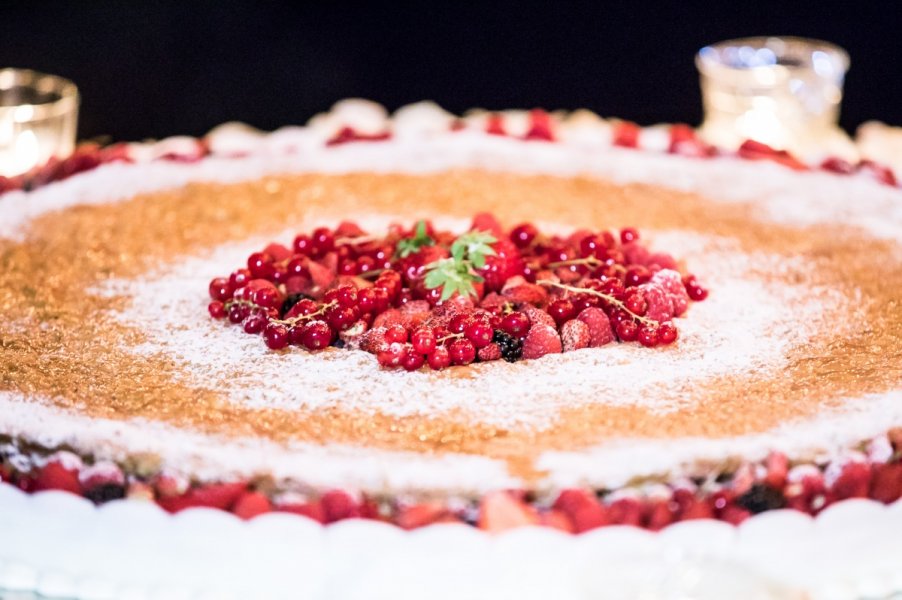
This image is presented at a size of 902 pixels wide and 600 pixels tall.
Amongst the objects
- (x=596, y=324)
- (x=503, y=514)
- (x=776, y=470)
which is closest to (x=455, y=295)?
(x=596, y=324)

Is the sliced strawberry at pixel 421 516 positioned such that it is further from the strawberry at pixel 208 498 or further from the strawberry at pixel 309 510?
the strawberry at pixel 208 498

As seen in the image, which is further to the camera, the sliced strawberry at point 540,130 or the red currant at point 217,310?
the sliced strawberry at point 540,130

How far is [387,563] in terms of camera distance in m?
1.74

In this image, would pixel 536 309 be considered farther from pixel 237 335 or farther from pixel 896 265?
pixel 896 265

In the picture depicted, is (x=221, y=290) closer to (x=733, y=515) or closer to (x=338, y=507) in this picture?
(x=338, y=507)

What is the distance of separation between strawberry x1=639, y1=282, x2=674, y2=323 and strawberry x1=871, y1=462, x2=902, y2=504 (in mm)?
561

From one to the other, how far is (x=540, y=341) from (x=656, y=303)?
0.99 feet

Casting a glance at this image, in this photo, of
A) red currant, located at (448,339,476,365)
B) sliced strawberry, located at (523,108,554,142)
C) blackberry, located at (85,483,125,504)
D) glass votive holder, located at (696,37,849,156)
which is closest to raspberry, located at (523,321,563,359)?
red currant, located at (448,339,476,365)

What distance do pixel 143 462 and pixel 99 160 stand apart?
1.69 metres

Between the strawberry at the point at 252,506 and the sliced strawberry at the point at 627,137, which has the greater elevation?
the sliced strawberry at the point at 627,137

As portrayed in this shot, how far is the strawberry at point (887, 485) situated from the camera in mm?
1914

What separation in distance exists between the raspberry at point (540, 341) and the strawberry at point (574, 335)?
0.03 meters

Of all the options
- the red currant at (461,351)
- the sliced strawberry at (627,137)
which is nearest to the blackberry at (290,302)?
the red currant at (461,351)

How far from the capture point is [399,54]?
495cm
